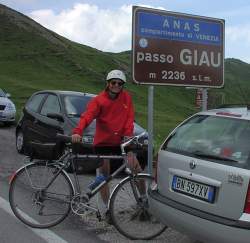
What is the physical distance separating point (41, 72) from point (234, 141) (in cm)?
4329

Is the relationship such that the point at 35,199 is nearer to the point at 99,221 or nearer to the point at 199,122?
the point at 99,221

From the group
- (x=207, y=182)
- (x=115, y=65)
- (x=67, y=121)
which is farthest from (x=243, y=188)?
(x=115, y=65)

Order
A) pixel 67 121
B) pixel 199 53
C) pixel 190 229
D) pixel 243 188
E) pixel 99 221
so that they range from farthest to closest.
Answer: pixel 67 121
pixel 199 53
pixel 99 221
pixel 190 229
pixel 243 188

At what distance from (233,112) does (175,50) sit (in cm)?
185

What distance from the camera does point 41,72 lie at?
47.2 m

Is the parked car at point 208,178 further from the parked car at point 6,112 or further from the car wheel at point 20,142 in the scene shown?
the parked car at point 6,112

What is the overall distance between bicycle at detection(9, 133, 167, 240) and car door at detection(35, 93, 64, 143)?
3865 millimetres

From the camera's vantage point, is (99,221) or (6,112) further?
(6,112)

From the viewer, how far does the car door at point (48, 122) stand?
1032 centimetres

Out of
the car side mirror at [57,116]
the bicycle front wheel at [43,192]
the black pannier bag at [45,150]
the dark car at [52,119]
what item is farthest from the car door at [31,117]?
the bicycle front wheel at [43,192]

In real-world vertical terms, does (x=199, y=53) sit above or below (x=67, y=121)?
above

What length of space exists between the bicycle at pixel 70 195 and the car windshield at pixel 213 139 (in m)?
0.72

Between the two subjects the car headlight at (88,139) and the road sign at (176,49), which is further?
the car headlight at (88,139)

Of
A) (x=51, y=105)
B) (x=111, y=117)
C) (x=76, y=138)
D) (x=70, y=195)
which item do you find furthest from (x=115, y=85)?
(x=51, y=105)
